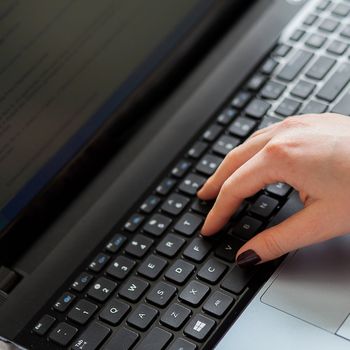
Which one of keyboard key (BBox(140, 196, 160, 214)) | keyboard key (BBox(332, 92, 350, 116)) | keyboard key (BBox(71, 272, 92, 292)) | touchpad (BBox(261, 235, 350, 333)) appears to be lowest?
touchpad (BBox(261, 235, 350, 333))

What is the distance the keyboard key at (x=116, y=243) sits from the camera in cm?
77

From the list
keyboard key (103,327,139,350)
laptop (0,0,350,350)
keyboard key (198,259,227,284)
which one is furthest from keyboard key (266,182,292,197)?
keyboard key (103,327,139,350)

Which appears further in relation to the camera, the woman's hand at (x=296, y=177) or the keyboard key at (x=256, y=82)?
the keyboard key at (x=256, y=82)

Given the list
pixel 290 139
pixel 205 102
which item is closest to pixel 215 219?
pixel 290 139

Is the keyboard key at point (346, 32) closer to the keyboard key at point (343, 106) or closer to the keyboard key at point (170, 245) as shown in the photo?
the keyboard key at point (343, 106)

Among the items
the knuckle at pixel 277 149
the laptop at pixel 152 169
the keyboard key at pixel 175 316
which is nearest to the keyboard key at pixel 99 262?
the laptop at pixel 152 169

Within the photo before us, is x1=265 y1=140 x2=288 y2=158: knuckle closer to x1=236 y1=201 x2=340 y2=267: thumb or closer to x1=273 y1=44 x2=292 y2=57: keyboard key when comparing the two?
x1=236 y1=201 x2=340 y2=267: thumb

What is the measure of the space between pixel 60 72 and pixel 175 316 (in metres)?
0.31

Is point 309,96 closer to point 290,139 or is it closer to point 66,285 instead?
point 290,139

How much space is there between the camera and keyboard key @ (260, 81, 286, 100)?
2.84 feet

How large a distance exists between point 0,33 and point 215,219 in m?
0.29

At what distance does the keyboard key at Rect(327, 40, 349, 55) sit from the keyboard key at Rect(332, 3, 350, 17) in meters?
0.05

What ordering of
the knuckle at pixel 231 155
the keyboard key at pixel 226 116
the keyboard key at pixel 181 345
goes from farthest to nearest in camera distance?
the keyboard key at pixel 226 116 < the knuckle at pixel 231 155 < the keyboard key at pixel 181 345

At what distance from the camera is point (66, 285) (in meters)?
0.75
